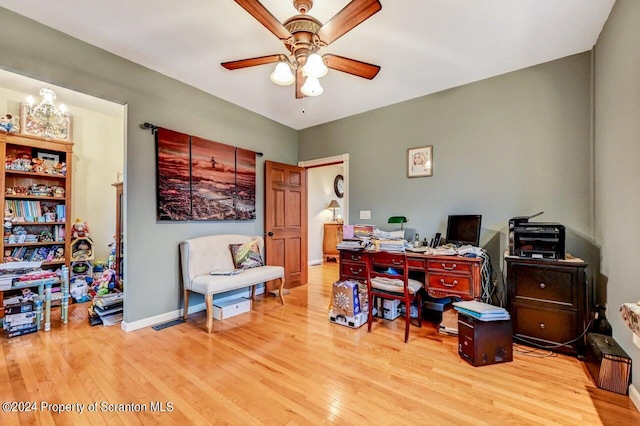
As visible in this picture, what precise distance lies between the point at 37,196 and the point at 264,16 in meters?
3.85

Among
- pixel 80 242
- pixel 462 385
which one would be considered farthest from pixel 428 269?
pixel 80 242

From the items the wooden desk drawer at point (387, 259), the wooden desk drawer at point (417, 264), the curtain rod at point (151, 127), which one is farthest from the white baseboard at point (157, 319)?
the wooden desk drawer at point (417, 264)

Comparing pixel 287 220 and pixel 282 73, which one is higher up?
pixel 282 73

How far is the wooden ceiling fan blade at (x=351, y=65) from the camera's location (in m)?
2.18

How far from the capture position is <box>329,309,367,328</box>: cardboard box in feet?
9.64

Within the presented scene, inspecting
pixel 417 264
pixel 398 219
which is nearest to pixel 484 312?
pixel 417 264

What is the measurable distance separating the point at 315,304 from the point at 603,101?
3.55m

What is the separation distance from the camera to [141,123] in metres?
2.99

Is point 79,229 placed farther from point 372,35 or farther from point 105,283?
point 372,35

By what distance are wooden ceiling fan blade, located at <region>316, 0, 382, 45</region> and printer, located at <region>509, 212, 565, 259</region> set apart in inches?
85.5

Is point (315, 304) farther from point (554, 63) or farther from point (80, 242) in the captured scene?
point (554, 63)

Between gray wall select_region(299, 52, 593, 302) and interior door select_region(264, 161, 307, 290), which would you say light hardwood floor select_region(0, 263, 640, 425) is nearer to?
gray wall select_region(299, 52, 593, 302)

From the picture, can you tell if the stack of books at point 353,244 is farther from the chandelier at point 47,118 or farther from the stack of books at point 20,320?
the chandelier at point 47,118

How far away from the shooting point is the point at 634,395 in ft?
5.72
